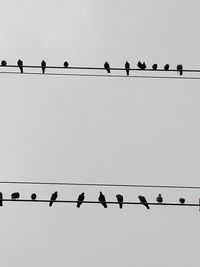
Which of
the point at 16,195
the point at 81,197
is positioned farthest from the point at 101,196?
the point at 16,195

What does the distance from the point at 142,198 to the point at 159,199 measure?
50 centimetres

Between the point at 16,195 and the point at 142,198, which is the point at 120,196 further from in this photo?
→ the point at 16,195

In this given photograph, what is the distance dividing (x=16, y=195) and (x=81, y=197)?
1855 millimetres

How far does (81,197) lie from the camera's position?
18609mm

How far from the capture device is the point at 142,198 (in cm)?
1859

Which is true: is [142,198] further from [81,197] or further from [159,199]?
[81,197]

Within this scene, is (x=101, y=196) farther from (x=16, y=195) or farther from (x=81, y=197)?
(x=16, y=195)

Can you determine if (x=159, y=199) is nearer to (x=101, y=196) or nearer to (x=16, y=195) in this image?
(x=101, y=196)

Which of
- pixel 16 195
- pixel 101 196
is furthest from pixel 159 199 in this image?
pixel 16 195

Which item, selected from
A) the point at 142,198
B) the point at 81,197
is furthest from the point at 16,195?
the point at 142,198

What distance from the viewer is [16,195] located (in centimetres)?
1867

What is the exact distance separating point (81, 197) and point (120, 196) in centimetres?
115

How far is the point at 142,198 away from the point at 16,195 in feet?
11.8

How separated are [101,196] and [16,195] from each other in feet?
8.14
